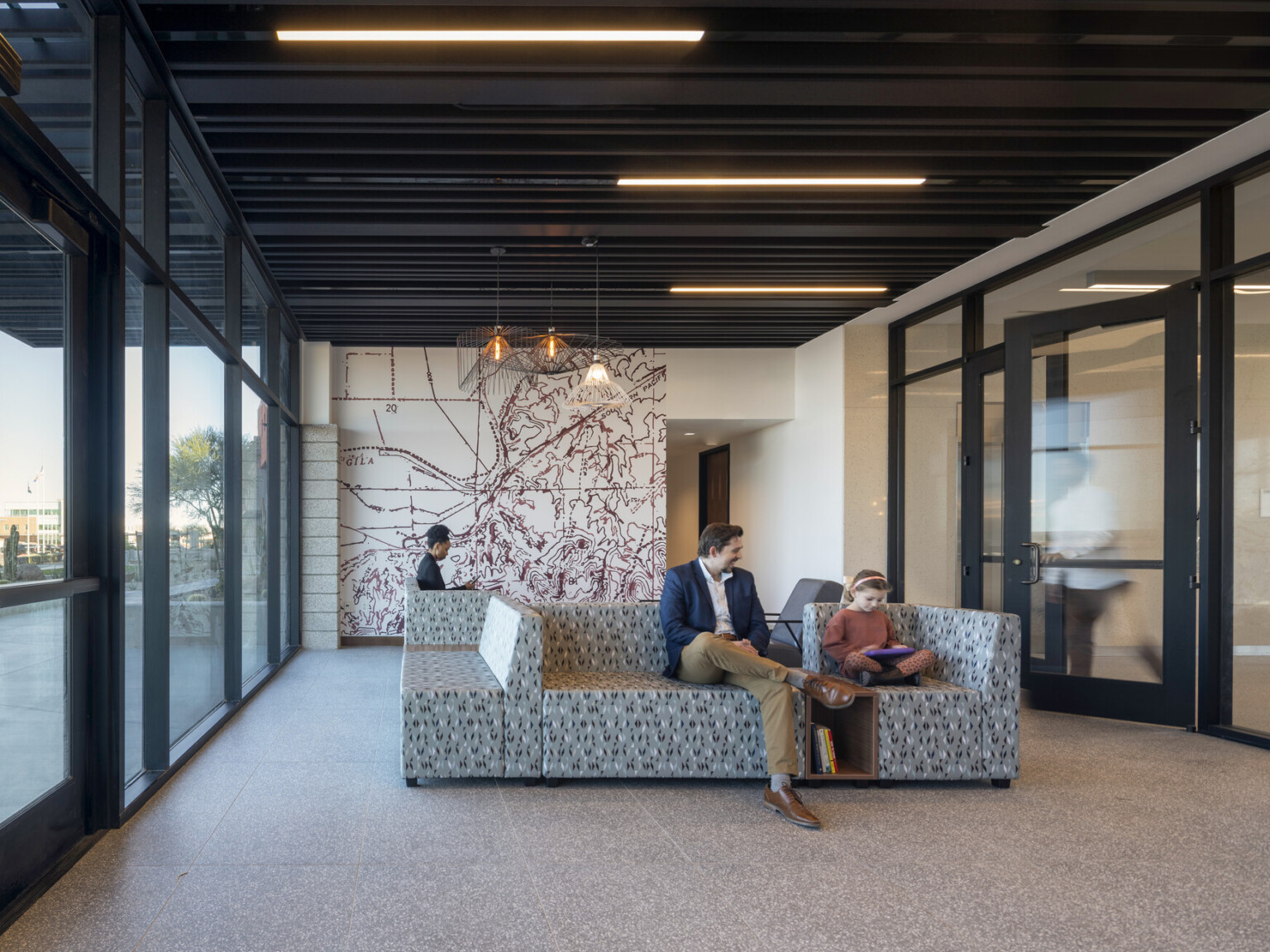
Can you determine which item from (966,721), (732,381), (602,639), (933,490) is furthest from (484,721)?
(732,381)

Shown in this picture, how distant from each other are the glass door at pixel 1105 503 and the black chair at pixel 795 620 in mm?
1325

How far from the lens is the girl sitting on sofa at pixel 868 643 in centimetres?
467

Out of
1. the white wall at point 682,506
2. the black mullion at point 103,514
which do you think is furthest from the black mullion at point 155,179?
the white wall at point 682,506

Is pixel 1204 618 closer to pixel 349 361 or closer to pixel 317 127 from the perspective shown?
pixel 317 127

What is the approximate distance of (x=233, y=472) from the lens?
6.01m

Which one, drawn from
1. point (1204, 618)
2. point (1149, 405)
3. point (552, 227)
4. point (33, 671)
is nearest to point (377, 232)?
point (552, 227)

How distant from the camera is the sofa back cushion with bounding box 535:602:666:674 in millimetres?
5188

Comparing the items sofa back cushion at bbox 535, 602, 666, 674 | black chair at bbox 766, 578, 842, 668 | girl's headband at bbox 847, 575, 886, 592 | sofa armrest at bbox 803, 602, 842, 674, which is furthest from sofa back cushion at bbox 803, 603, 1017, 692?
black chair at bbox 766, 578, 842, 668

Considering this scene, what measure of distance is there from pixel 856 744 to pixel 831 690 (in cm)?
44

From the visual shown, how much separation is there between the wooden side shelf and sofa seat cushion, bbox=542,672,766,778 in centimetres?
23

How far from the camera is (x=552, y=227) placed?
6.09m

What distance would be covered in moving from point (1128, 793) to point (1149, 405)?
2.62m

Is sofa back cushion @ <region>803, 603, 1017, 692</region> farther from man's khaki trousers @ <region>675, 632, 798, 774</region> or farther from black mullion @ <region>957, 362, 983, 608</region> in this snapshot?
black mullion @ <region>957, 362, 983, 608</region>

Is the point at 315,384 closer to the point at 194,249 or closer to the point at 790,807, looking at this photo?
the point at 194,249
